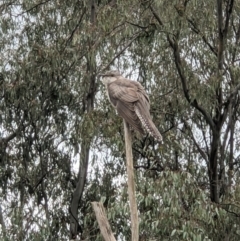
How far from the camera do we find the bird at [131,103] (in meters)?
4.77

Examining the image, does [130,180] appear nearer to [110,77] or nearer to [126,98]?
[126,98]

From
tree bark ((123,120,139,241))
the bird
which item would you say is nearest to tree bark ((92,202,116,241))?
tree bark ((123,120,139,241))

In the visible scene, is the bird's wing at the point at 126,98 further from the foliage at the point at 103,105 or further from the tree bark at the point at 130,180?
the foliage at the point at 103,105

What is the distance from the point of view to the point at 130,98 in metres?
5.41

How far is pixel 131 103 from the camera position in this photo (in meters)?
5.29

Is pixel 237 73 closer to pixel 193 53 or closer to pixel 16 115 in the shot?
pixel 193 53

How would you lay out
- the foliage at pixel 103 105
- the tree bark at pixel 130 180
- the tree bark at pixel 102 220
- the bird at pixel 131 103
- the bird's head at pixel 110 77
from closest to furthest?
the tree bark at pixel 130 180 < the tree bark at pixel 102 220 < the bird at pixel 131 103 < the bird's head at pixel 110 77 < the foliage at pixel 103 105

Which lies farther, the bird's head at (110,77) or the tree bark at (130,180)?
the bird's head at (110,77)

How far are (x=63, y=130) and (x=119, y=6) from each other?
1.60 m

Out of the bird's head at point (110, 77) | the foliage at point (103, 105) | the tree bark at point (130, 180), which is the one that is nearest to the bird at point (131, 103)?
the bird's head at point (110, 77)

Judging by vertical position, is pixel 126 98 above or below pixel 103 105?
below

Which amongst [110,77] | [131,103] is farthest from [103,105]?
[131,103]

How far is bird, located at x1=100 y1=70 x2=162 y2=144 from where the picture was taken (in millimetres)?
4773

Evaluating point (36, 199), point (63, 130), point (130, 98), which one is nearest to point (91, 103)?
point (63, 130)
